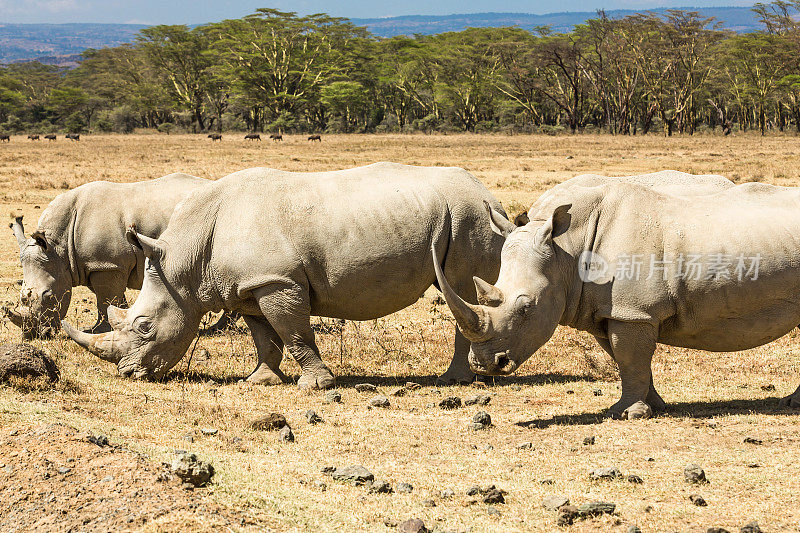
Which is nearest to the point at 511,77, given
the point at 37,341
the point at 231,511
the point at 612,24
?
the point at 612,24

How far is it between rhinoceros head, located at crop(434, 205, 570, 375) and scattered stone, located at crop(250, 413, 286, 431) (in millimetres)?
1528

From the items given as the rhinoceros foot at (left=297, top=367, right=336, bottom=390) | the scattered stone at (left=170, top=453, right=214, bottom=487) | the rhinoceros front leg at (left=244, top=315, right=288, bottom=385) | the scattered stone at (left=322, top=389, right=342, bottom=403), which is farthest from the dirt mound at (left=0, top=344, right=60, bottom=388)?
the scattered stone at (left=170, top=453, right=214, bottom=487)

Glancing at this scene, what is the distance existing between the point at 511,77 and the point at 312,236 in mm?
67291

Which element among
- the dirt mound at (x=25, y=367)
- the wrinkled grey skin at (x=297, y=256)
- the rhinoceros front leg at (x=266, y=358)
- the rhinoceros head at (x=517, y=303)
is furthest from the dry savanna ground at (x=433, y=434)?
the rhinoceros head at (x=517, y=303)

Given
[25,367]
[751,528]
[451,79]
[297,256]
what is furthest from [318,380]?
[451,79]

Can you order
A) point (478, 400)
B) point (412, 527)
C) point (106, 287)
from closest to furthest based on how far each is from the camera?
point (412, 527) < point (478, 400) < point (106, 287)

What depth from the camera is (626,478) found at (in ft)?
18.8

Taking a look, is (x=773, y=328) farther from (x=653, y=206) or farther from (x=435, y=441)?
(x=435, y=441)

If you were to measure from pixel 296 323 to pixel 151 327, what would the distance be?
4.39ft

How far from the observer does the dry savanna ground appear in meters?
5.26

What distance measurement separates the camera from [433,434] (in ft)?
22.9

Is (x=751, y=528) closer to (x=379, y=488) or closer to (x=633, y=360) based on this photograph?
(x=379, y=488)

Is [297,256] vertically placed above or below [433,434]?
above

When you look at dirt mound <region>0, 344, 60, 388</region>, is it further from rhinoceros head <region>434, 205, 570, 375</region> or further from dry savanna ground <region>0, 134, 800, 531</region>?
rhinoceros head <region>434, 205, 570, 375</region>
